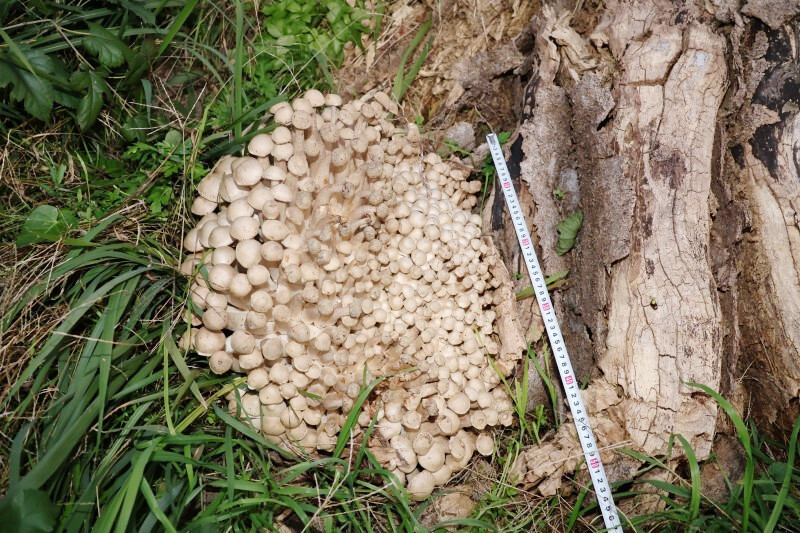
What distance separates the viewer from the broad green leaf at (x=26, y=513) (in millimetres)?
2197

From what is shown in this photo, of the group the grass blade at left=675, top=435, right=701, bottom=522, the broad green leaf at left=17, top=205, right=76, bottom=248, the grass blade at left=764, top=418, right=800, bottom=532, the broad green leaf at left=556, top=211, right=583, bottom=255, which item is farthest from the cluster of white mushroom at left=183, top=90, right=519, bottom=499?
the grass blade at left=764, top=418, right=800, bottom=532

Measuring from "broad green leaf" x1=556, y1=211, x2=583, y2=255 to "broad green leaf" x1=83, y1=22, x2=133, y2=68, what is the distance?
2.67 metres

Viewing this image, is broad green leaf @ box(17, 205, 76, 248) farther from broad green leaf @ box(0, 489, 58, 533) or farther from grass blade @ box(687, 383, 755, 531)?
grass blade @ box(687, 383, 755, 531)

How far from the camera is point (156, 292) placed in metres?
2.99

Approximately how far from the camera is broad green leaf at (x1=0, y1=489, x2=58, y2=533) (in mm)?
2197

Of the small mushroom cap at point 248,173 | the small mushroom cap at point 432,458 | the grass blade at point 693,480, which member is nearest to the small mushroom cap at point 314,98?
the small mushroom cap at point 248,173

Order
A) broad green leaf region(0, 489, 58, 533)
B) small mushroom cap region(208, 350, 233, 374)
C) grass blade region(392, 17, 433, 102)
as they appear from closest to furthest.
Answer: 1. broad green leaf region(0, 489, 58, 533)
2. small mushroom cap region(208, 350, 233, 374)
3. grass blade region(392, 17, 433, 102)

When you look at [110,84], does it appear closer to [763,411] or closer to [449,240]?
[449,240]

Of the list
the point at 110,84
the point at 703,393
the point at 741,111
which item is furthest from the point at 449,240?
the point at 110,84

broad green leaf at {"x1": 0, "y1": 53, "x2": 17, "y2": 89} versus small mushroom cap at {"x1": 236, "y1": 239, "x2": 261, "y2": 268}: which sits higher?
broad green leaf at {"x1": 0, "y1": 53, "x2": 17, "y2": 89}

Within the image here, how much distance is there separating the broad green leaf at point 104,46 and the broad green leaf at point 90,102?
4.2 inches

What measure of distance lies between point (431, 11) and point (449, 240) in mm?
2027

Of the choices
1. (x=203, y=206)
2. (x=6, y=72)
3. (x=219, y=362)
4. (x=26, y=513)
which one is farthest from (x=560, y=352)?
(x=6, y=72)

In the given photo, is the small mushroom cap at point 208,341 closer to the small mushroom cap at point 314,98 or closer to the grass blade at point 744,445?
the small mushroom cap at point 314,98
